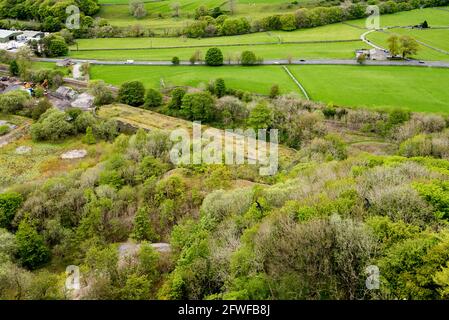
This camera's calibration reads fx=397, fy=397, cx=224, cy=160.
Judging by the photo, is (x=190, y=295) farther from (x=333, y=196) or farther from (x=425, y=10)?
(x=425, y=10)

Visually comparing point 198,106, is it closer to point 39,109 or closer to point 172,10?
point 39,109

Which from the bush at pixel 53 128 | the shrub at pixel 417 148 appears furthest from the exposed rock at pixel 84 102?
the shrub at pixel 417 148

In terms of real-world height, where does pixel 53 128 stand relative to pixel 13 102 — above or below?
below

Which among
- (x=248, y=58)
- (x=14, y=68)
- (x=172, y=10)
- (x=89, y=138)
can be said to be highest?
(x=172, y=10)

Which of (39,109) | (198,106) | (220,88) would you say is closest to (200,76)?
(220,88)

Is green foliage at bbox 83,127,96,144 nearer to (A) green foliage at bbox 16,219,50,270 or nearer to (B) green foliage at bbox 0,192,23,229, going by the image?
(B) green foliage at bbox 0,192,23,229

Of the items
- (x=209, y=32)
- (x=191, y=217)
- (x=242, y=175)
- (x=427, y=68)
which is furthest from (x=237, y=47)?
(x=191, y=217)

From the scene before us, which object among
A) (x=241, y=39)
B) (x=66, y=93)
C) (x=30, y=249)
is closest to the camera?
(x=30, y=249)

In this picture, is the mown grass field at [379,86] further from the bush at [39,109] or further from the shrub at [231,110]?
the bush at [39,109]
